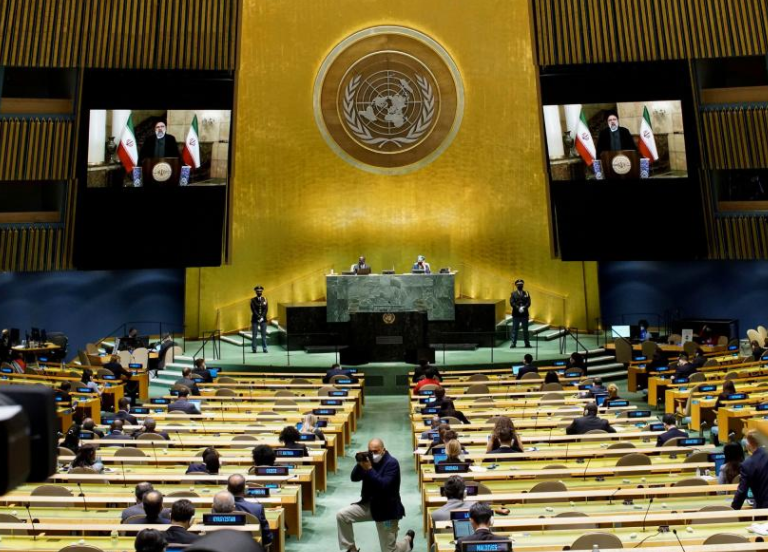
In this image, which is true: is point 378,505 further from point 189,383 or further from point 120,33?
point 120,33

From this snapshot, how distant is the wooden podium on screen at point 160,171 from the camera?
19.1m

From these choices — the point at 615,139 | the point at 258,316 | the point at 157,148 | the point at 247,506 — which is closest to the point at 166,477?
the point at 247,506

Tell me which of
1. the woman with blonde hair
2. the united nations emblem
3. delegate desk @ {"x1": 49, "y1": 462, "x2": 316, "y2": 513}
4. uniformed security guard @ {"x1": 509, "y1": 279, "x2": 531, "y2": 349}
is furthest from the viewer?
the united nations emblem

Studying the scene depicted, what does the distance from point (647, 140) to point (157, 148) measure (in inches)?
392

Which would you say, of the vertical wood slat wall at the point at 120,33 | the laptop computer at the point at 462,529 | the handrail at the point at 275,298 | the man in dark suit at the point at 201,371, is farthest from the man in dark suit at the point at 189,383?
the laptop computer at the point at 462,529

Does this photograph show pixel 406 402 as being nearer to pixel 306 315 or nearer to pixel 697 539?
pixel 306 315

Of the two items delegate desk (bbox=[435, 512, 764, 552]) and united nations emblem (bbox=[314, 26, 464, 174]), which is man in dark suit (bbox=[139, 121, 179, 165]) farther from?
delegate desk (bbox=[435, 512, 764, 552])

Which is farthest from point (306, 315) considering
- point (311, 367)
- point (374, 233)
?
point (374, 233)

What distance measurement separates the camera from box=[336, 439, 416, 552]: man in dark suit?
835 cm

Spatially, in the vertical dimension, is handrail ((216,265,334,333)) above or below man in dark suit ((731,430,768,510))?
above

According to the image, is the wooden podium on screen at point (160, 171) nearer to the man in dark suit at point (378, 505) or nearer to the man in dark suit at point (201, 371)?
the man in dark suit at point (201, 371)

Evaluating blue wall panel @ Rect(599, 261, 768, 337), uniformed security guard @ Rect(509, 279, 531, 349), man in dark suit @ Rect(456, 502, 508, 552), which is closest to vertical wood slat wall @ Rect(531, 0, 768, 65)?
uniformed security guard @ Rect(509, 279, 531, 349)

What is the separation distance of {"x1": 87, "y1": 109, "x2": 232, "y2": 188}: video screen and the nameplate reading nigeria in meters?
3.71

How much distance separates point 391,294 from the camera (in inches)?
837
